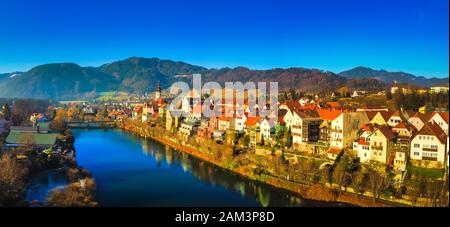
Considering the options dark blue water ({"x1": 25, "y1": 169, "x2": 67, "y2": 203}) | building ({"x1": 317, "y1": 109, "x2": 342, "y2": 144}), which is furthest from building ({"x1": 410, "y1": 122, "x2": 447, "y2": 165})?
dark blue water ({"x1": 25, "y1": 169, "x2": 67, "y2": 203})

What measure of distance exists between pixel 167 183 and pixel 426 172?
4095mm

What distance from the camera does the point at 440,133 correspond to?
585 centimetres

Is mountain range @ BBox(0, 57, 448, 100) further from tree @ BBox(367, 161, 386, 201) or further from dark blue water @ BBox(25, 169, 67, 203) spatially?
dark blue water @ BBox(25, 169, 67, 203)

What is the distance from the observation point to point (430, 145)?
584 cm

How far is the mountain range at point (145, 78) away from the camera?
74.4ft

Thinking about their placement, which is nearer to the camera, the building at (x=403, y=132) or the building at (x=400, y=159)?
the building at (x=400, y=159)

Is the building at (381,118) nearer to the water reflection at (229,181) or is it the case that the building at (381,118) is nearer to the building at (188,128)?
the water reflection at (229,181)

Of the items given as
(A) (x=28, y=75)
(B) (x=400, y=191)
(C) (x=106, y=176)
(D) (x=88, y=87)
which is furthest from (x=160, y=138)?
(D) (x=88, y=87)

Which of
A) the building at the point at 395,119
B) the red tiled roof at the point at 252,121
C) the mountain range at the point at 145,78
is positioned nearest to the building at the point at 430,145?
the building at the point at 395,119

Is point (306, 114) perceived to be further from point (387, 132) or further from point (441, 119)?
point (441, 119)

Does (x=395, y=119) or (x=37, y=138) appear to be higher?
(x=395, y=119)

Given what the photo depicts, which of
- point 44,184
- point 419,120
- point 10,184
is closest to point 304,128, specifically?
point 419,120

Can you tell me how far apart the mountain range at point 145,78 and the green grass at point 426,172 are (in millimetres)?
4379

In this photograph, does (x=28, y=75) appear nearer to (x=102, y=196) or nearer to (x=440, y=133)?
(x=102, y=196)
